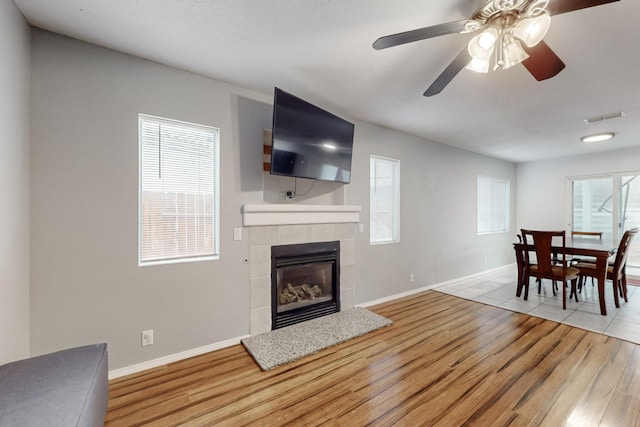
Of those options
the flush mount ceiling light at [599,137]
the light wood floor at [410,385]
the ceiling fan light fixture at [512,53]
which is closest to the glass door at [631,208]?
the flush mount ceiling light at [599,137]

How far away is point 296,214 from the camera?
302cm

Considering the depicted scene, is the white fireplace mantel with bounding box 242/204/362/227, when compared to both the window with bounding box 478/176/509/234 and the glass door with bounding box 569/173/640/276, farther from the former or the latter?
the glass door with bounding box 569/173/640/276

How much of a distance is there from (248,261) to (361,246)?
159 cm

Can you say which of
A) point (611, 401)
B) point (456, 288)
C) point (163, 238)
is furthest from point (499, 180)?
point (163, 238)

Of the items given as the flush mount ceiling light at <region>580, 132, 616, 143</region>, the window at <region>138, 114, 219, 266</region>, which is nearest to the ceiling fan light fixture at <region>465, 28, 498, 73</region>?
the window at <region>138, 114, 219, 266</region>

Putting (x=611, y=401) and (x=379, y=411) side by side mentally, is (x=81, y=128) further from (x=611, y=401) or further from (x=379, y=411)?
(x=611, y=401)

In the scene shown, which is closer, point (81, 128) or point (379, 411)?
point (379, 411)

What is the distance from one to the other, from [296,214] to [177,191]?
1211 millimetres

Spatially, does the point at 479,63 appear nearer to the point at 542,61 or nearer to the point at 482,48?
the point at 482,48

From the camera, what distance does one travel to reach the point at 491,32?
1.55m

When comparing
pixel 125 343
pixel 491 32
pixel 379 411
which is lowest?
pixel 379 411

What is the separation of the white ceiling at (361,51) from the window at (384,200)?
0.74 m

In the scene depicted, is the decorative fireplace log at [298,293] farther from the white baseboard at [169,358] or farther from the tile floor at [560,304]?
the tile floor at [560,304]

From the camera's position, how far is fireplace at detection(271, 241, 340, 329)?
9.61ft
